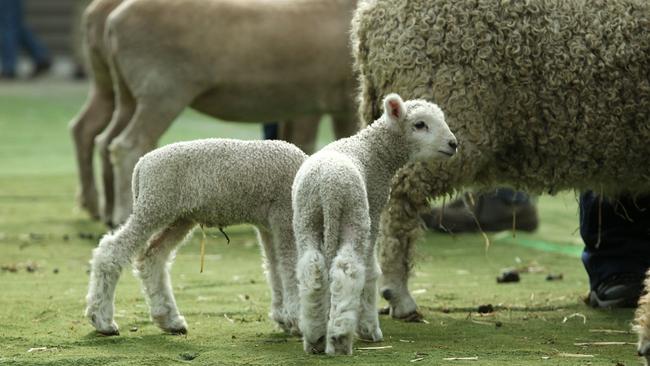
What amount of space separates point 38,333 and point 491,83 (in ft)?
6.55

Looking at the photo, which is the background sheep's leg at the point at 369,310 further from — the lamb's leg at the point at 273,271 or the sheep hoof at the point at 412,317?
the sheep hoof at the point at 412,317

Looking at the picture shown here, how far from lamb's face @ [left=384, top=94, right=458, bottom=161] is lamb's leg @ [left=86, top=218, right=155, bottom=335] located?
3.14 feet

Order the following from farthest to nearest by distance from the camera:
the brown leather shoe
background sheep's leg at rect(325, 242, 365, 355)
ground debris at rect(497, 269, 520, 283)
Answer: the brown leather shoe → ground debris at rect(497, 269, 520, 283) → background sheep's leg at rect(325, 242, 365, 355)

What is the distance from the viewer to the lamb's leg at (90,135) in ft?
30.9

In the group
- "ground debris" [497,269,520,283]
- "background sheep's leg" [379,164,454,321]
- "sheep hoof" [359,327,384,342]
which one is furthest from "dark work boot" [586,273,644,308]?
"sheep hoof" [359,327,384,342]

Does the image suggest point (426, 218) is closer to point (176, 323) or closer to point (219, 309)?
point (219, 309)

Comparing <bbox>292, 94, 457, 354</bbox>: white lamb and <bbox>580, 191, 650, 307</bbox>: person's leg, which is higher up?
<bbox>292, 94, 457, 354</bbox>: white lamb

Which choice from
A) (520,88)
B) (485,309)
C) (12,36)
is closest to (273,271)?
(485,309)

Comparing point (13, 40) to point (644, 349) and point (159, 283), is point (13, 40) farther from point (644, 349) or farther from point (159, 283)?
point (644, 349)

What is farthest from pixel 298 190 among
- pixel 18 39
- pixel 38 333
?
pixel 18 39

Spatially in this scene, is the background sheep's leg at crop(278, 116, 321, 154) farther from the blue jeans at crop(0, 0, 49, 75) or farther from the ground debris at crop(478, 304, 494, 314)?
the blue jeans at crop(0, 0, 49, 75)

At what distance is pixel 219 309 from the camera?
576 centimetres

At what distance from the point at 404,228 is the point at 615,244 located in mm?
1122

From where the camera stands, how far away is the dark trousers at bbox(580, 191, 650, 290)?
6.15m
